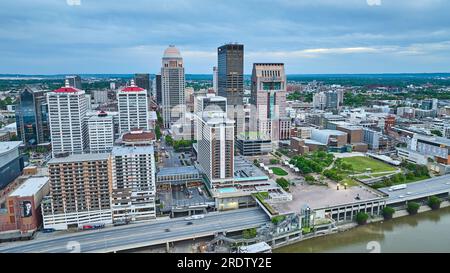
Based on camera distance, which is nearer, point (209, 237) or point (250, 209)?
point (209, 237)

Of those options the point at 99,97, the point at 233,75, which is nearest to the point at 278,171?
the point at 233,75

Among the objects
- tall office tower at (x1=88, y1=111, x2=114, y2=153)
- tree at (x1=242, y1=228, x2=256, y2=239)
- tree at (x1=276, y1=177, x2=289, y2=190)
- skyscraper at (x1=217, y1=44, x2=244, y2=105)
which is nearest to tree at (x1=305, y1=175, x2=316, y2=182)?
tree at (x1=276, y1=177, x2=289, y2=190)

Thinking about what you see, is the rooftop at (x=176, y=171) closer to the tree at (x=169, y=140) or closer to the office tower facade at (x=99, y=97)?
the tree at (x=169, y=140)

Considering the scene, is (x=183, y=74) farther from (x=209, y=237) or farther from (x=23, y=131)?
(x=209, y=237)

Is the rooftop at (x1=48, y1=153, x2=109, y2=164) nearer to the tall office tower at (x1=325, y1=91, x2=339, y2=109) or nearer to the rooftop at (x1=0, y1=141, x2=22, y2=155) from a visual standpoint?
the rooftop at (x1=0, y1=141, x2=22, y2=155)

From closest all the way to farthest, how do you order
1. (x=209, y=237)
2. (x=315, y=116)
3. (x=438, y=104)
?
(x=209, y=237), (x=315, y=116), (x=438, y=104)
